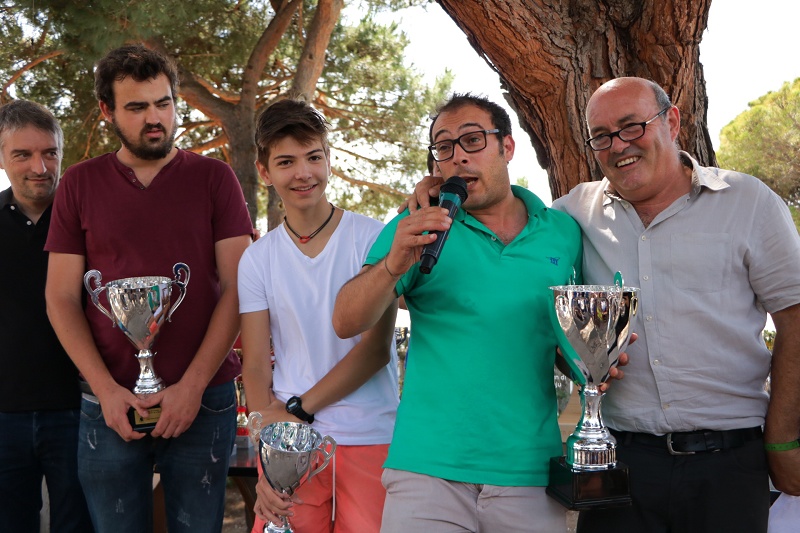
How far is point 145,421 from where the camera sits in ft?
8.43

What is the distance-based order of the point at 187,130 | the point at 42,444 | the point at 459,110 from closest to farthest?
1. the point at 459,110
2. the point at 42,444
3. the point at 187,130

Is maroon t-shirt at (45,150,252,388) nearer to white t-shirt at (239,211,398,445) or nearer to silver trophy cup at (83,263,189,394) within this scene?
silver trophy cup at (83,263,189,394)

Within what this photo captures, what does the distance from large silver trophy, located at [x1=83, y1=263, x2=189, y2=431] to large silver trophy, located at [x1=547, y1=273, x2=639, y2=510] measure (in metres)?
1.25

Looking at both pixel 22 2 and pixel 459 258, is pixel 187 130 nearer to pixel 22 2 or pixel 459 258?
pixel 22 2

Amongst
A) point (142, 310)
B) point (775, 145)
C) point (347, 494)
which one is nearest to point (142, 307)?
point (142, 310)

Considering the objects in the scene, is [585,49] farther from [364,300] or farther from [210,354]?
[210,354]

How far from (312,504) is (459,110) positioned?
4.21ft

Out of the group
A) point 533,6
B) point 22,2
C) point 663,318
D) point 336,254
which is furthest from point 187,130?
point 663,318

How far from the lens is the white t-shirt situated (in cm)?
245

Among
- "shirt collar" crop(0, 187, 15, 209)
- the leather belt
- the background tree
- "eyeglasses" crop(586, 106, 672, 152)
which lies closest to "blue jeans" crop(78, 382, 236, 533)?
"shirt collar" crop(0, 187, 15, 209)

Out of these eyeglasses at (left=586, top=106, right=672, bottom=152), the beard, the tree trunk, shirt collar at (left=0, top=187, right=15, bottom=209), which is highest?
the tree trunk

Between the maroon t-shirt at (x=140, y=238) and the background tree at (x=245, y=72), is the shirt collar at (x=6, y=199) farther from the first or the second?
the background tree at (x=245, y=72)

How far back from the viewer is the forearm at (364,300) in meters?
2.13

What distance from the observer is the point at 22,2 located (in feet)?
22.2
